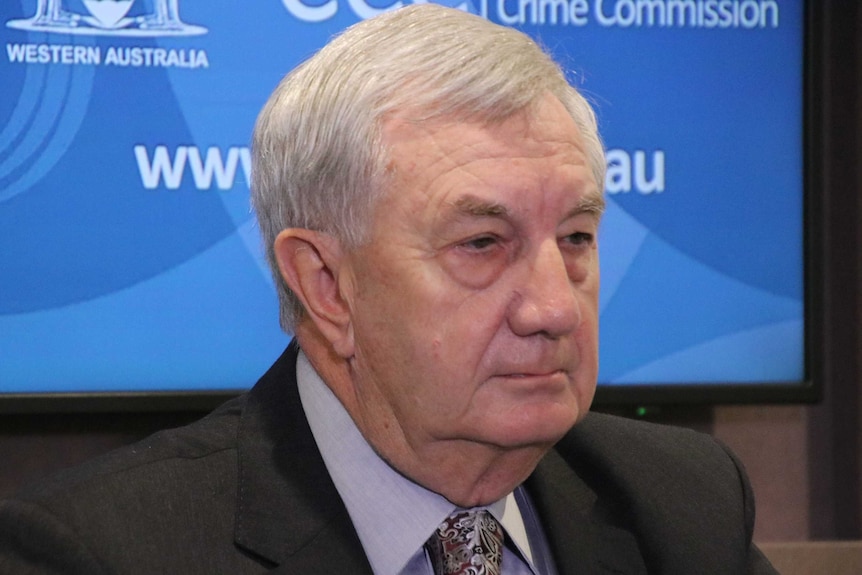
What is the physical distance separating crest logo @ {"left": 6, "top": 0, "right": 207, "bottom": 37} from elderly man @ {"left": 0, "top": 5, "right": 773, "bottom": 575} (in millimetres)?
906

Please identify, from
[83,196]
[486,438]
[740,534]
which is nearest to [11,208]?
[83,196]

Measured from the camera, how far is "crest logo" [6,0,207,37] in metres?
2.26

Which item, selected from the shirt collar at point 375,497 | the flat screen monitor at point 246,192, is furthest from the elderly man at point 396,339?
the flat screen monitor at point 246,192

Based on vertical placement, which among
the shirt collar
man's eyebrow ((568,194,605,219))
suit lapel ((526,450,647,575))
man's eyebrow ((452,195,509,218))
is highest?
man's eyebrow ((452,195,509,218))

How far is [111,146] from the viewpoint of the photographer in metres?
2.30

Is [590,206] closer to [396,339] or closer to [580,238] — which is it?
[580,238]

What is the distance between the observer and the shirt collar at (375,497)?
4.65ft

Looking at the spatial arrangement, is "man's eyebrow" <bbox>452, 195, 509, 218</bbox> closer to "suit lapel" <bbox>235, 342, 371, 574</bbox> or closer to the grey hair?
the grey hair

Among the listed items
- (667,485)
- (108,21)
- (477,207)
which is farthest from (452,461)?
(108,21)

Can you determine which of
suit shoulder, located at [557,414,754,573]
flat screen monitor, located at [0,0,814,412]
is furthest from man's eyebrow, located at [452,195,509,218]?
flat screen monitor, located at [0,0,814,412]

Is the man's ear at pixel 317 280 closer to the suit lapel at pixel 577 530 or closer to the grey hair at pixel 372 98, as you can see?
the grey hair at pixel 372 98

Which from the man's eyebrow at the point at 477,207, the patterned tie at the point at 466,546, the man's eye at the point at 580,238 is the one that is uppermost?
the man's eyebrow at the point at 477,207

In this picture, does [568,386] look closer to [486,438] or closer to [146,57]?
[486,438]

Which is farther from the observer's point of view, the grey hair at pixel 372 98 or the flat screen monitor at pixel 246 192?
the flat screen monitor at pixel 246 192
